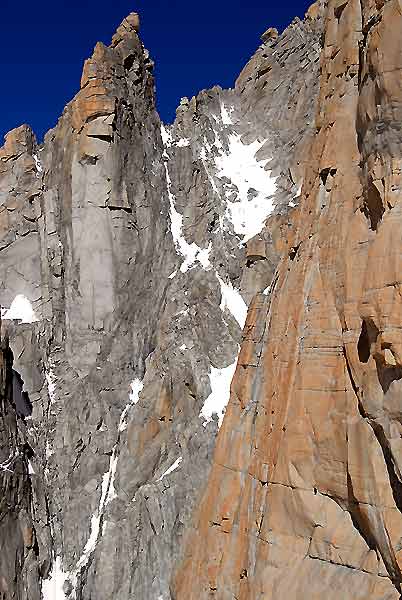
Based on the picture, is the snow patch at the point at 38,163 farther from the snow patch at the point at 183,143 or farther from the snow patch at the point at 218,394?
the snow patch at the point at 218,394

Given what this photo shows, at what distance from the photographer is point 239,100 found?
5753 centimetres

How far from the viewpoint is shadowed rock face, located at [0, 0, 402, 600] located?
12109 mm

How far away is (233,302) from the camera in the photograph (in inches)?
1480

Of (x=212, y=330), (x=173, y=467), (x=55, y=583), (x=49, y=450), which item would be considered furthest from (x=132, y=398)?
(x=55, y=583)

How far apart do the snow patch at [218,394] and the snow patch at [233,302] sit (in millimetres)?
3981

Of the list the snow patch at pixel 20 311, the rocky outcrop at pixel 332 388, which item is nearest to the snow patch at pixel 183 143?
the snow patch at pixel 20 311

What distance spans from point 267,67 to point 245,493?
4753 cm

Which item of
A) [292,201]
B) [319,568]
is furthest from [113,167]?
[319,568]

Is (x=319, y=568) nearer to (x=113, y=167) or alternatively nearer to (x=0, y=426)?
(x=0, y=426)

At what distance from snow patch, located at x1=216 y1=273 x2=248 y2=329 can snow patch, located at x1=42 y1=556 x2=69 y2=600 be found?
58.7ft

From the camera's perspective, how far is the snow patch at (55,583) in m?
33.1

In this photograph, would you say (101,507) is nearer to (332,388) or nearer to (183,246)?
(183,246)

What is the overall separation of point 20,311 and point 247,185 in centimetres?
2023

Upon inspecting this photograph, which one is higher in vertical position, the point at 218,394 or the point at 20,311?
the point at 20,311
